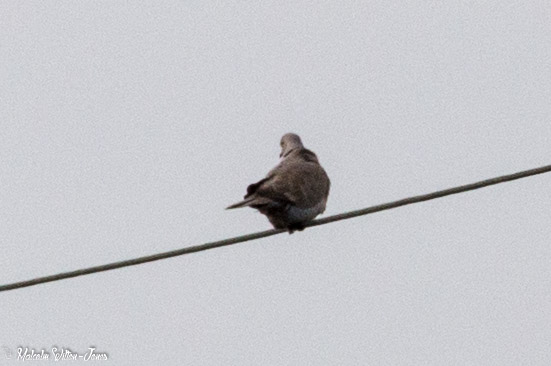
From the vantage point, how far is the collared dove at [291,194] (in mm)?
12344

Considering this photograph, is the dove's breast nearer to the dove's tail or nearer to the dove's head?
the dove's tail

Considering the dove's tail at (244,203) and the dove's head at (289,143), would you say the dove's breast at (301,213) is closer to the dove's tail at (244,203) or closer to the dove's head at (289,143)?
the dove's tail at (244,203)

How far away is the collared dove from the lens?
40.5 feet

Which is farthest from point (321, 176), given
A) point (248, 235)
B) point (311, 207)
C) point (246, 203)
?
point (248, 235)

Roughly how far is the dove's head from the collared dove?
2.52ft

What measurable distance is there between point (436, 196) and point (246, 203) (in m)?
2.26

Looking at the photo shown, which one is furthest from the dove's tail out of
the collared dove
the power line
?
the power line

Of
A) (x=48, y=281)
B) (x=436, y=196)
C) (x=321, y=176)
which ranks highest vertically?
(x=321, y=176)

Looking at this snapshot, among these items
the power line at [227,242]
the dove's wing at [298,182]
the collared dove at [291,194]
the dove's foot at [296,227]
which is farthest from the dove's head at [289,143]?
the power line at [227,242]

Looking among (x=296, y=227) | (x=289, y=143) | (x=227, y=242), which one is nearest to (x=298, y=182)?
(x=296, y=227)

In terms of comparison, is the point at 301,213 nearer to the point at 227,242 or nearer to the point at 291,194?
the point at 291,194

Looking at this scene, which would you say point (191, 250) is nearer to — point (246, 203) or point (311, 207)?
point (246, 203)

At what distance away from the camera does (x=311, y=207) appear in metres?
12.8

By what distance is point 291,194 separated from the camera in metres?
12.6
